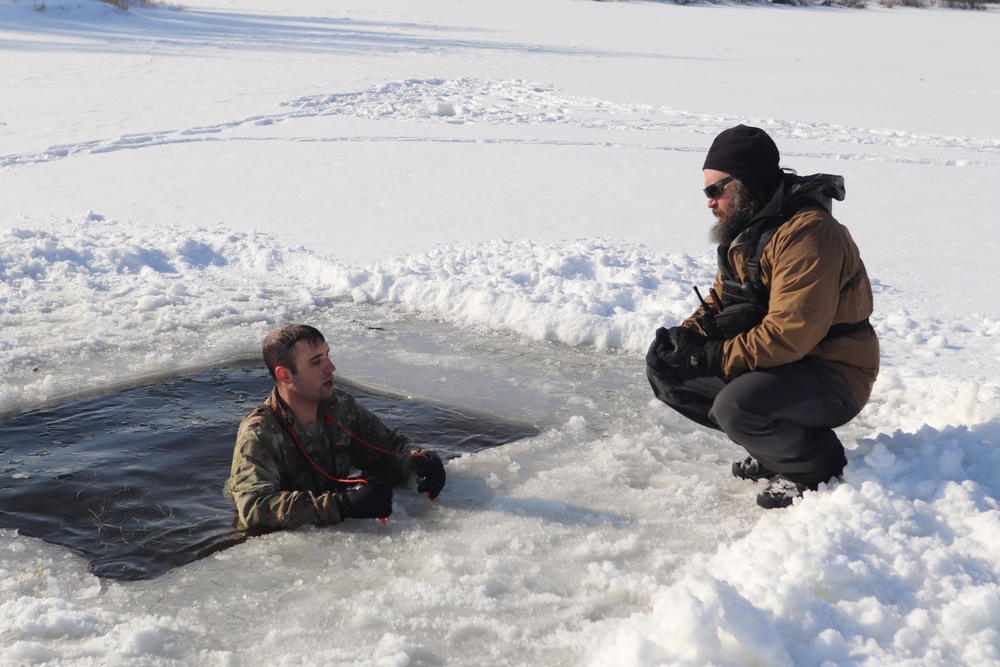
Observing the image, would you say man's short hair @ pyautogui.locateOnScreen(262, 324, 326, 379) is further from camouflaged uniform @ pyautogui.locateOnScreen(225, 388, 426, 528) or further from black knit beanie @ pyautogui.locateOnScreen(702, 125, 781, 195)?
black knit beanie @ pyautogui.locateOnScreen(702, 125, 781, 195)

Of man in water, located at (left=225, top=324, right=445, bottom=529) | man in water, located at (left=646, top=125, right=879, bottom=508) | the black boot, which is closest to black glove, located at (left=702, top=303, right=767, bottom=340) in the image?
man in water, located at (left=646, top=125, right=879, bottom=508)

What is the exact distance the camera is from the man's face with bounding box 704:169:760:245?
3531 mm

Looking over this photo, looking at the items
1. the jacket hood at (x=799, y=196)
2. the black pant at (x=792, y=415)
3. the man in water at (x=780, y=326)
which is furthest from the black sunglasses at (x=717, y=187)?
the black pant at (x=792, y=415)

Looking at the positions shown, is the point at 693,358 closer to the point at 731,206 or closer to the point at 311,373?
the point at 731,206

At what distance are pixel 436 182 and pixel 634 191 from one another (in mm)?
2098

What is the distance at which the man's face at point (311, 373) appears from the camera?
3797 mm

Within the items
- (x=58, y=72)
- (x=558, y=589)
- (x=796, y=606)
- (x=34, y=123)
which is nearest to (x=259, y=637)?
(x=558, y=589)

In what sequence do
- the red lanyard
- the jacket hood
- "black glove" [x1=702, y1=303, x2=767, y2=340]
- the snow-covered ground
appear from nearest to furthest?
the snow-covered ground, the jacket hood, "black glove" [x1=702, y1=303, x2=767, y2=340], the red lanyard

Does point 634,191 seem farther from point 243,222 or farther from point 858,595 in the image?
point 858,595

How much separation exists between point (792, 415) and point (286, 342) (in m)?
2.00

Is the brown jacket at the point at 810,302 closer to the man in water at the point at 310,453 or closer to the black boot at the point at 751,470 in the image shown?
the black boot at the point at 751,470

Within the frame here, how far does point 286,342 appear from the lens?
3789mm

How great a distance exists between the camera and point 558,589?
3246 mm

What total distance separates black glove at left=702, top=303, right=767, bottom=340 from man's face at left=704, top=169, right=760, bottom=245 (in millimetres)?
270
